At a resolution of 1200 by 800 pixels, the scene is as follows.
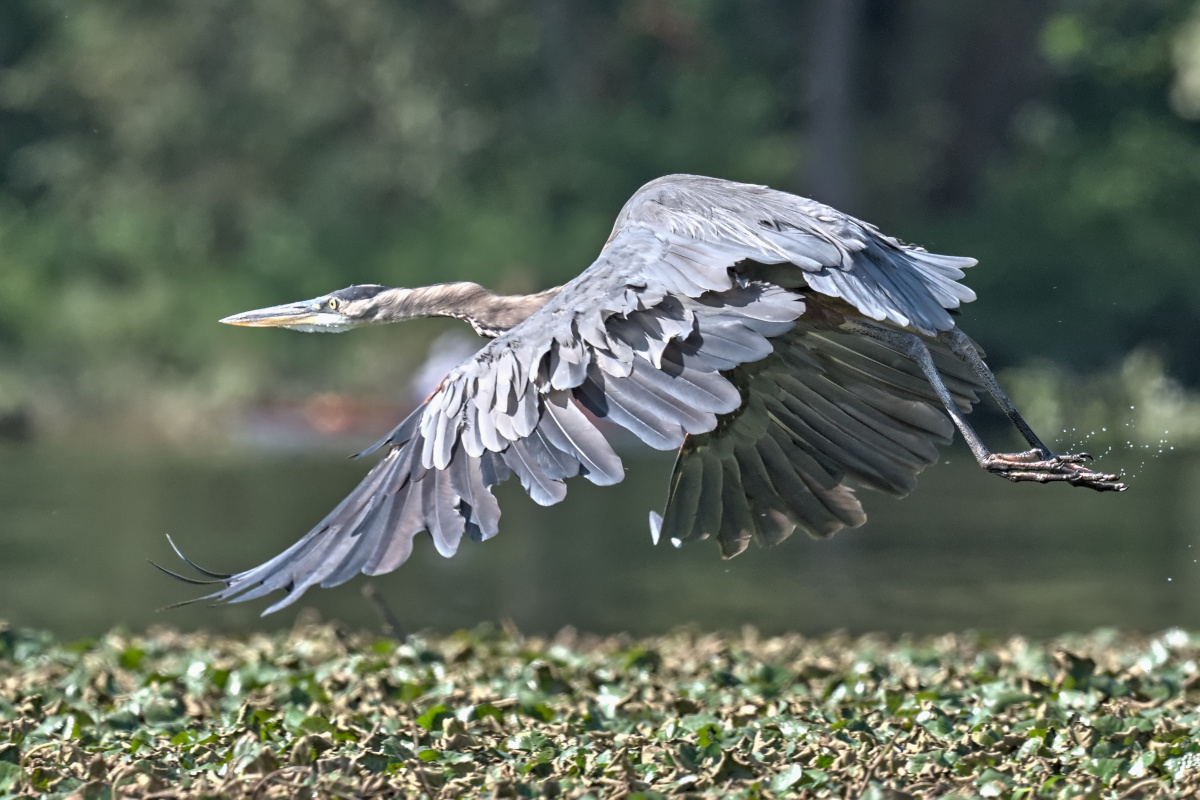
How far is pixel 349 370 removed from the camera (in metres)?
22.9

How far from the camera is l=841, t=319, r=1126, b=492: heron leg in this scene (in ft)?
16.3

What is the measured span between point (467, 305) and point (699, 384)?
134cm

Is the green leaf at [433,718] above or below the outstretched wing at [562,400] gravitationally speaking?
below

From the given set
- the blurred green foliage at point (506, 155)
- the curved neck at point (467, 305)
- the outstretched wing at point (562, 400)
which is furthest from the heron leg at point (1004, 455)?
the blurred green foliage at point (506, 155)

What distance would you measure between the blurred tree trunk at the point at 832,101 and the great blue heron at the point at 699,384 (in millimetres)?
18079

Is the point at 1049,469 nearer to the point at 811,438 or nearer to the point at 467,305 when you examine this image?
the point at 811,438

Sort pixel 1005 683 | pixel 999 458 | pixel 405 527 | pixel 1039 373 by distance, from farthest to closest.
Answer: pixel 1039 373, pixel 1005 683, pixel 999 458, pixel 405 527

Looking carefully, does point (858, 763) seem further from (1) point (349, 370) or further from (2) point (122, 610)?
(1) point (349, 370)

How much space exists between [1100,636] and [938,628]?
115 inches

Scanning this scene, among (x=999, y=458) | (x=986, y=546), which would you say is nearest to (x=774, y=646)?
(x=999, y=458)

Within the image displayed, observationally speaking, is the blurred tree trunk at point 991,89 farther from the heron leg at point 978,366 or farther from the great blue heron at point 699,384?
the heron leg at point 978,366

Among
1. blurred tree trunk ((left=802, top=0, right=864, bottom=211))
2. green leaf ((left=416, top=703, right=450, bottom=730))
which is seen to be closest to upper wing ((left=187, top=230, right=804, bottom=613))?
green leaf ((left=416, top=703, right=450, bottom=730))

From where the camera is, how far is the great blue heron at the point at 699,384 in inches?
171

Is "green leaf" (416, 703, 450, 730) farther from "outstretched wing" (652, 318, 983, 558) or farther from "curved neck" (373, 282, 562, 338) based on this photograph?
"curved neck" (373, 282, 562, 338)
